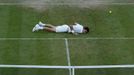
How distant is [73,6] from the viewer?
20.1 meters

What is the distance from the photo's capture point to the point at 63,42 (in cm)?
1692

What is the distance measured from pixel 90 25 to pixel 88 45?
6.04ft

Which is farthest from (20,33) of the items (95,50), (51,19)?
(95,50)

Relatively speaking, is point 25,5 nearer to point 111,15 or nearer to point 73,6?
point 73,6

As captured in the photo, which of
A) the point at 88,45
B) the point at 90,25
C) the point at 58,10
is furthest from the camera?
the point at 58,10

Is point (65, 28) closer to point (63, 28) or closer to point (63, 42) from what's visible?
point (63, 28)

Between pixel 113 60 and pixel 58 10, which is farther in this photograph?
pixel 58 10

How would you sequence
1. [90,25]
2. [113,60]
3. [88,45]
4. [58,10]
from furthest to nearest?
[58,10] → [90,25] → [88,45] → [113,60]

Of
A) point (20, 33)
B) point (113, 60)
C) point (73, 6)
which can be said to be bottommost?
point (113, 60)

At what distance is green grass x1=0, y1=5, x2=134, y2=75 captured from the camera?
1539 centimetres

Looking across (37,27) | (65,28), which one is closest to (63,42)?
(65,28)

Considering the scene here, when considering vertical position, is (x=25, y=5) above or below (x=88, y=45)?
above

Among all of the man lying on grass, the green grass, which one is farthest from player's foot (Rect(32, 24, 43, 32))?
the green grass

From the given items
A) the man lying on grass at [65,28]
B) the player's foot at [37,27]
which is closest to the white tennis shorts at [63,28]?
the man lying on grass at [65,28]
